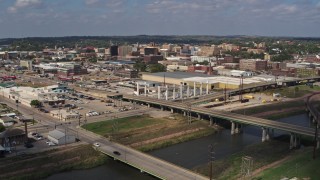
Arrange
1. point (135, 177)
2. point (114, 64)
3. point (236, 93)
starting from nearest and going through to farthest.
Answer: point (135, 177) → point (236, 93) → point (114, 64)

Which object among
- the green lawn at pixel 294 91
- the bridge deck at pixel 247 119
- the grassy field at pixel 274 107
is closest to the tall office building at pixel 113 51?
Answer: the green lawn at pixel 294 91

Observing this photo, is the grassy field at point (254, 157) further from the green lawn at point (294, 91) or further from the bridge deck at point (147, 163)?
the green lawn at point (294, 91)

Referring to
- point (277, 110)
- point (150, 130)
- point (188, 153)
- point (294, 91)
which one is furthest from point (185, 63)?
point (188, 153)

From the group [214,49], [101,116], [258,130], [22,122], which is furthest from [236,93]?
[214,49]

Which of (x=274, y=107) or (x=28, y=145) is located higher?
(x=274, y=107)

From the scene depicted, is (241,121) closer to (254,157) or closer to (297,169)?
(254,157)

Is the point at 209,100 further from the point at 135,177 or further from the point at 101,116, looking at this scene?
the point at 135,177
